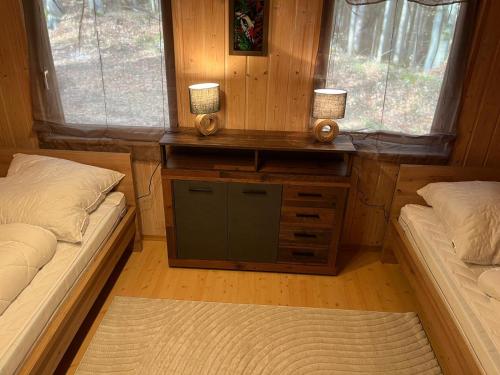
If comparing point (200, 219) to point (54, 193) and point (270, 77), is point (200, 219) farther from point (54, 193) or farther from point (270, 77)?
point (270, 77)

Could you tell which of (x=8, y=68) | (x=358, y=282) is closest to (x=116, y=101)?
(x=8, y=68)

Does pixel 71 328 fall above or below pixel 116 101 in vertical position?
below

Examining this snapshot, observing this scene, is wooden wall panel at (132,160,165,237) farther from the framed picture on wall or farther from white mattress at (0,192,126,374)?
the framed picture on wall

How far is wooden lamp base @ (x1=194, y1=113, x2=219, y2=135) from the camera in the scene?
2117 millimetres

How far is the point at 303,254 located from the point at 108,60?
167 centimetres

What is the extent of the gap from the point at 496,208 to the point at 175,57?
1.88m

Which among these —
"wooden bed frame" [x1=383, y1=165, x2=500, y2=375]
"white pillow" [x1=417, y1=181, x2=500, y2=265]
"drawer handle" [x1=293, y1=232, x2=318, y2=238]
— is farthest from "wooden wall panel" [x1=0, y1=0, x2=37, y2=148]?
"white pillow" [x1=417, y1=181, x2=500, y2=265]

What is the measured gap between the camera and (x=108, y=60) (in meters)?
2.16

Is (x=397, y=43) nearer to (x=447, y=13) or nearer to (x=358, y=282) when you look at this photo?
(x=447, y=13)

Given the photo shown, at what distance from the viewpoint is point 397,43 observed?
2043 millimetres

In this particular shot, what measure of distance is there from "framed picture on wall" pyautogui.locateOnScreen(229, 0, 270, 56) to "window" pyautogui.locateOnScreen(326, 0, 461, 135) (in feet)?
1.28

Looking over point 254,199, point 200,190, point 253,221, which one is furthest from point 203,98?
point 253,221

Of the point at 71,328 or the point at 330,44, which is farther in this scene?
the point at 330,44

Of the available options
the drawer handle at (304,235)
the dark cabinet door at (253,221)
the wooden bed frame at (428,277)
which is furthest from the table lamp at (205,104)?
the wooden bed frame at (428,277)
